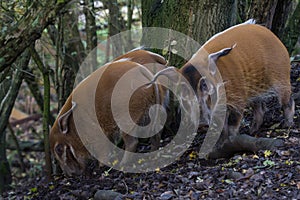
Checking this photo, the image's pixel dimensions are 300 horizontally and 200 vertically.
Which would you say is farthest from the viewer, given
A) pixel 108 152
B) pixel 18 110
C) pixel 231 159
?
pixel 18 110

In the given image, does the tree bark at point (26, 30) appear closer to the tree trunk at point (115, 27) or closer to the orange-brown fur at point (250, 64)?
the orange-brown fur at point (250, 64)

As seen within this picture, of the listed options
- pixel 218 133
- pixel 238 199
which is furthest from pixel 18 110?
pixel 238 199

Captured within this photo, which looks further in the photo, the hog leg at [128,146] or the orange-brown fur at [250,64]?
the hog leg at [128,146]

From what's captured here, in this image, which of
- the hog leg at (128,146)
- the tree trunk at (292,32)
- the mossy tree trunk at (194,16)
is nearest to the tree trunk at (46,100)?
the hog leg at (128,146)

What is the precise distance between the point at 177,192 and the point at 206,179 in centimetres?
28

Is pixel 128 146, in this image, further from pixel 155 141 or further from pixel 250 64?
pixel 250 64

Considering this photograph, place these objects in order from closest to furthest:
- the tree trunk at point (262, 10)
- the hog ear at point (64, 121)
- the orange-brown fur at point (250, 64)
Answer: the orange-brown fur at point (250, 64)
the hog ear at point (64, 121)
the tree trunk at point (262, 10)

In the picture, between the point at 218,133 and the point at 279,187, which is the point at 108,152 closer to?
the point at 218,133

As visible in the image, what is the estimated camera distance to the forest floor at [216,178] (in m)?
4.29

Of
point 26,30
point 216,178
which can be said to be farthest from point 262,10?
point 26,30

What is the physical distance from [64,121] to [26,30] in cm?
182

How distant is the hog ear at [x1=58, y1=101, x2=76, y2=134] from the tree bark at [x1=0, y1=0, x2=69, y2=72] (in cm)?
156

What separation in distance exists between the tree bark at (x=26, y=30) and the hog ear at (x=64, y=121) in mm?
1558

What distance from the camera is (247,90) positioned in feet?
17.7
